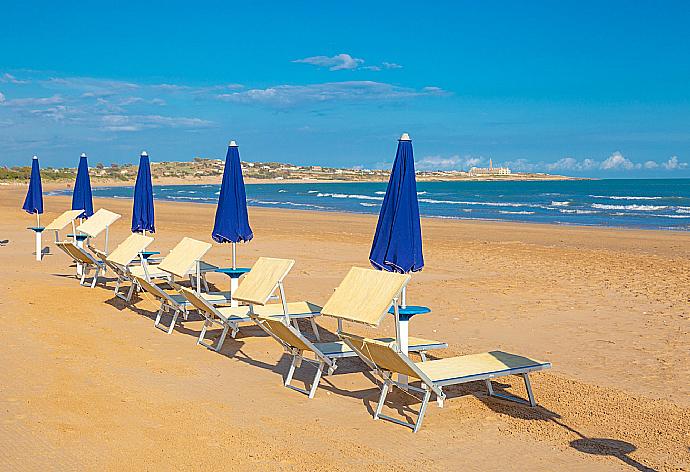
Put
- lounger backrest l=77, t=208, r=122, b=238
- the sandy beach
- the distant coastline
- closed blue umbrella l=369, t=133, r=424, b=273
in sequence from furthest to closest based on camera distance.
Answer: the distant coastline → lounger backrest l=77, t=208, r=122, b=238 → closed blue umbrella l=369, t=133, r=424, b=273 → the sandy beach

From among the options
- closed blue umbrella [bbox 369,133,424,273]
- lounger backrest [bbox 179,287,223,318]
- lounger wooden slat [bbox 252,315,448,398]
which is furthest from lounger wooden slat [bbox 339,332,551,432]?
lounger backrest [bbox 179,287,223,318]

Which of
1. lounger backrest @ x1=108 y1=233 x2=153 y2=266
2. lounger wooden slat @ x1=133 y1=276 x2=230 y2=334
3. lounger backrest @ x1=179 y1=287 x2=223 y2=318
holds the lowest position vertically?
Answer: lounger wooden slat @ x1=133 y1=276 x2=230 y2=334

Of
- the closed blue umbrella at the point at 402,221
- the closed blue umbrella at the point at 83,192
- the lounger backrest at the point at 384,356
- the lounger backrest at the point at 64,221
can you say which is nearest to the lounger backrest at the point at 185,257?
the closed blue umbrella at the point at 402,221

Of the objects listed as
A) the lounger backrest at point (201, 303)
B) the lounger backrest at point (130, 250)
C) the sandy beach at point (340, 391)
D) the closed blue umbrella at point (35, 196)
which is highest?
the closed blue umbrella at point (35, 196)

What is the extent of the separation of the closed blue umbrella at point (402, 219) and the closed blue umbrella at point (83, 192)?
8326 mm

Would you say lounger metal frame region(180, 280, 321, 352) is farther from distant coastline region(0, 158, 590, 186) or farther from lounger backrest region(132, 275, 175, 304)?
distant coastline region(0, 158, 590, 186)

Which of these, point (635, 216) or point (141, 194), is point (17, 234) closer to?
point (141, 194)

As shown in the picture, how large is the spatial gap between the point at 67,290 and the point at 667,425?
25.2 feet

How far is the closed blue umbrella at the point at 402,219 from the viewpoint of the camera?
19.1 feet

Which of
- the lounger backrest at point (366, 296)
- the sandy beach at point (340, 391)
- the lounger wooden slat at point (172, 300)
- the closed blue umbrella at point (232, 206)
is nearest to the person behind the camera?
the sandy beach at point (340, 391)

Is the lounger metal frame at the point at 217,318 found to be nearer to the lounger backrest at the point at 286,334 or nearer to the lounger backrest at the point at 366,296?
the lounger backrest at the point at 286,334

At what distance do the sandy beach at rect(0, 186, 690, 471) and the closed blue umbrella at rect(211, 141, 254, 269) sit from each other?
3.74 feet

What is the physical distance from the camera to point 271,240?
720 inches

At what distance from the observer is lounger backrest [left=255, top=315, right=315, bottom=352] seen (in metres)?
5.61
